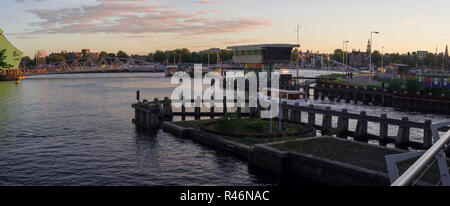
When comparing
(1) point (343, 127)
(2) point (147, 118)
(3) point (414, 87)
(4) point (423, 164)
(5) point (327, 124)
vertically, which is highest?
(4) point (423, 164)

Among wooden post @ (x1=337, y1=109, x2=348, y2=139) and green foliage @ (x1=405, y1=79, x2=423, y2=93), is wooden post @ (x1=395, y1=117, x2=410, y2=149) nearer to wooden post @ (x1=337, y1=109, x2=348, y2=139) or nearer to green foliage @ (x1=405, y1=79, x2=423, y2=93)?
wooden post @ (x1=337, y1=109, x2=348, y2=139)

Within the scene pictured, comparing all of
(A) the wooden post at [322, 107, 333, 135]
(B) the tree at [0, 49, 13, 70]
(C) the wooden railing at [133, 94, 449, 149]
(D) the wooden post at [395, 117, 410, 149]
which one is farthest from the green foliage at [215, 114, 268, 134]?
(B) the tree at [0, 49, 13, 70]

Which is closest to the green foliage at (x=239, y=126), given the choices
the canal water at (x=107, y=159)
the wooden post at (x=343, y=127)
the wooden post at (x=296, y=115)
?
the canal water at (x=107, y=159)

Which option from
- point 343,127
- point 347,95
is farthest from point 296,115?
point 347,95

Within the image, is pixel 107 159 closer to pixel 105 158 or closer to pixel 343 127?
pixel 105 158

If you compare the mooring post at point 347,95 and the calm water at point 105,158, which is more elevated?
the mooring post at point 347,95

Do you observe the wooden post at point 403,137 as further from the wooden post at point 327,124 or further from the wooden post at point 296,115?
the wooden post at point 296,115

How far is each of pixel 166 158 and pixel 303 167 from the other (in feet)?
36.5

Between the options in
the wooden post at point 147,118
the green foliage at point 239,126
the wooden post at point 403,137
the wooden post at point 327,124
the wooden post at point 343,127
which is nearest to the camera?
the wooden post at point 403,137

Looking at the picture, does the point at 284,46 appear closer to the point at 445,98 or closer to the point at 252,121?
the point at 252,121

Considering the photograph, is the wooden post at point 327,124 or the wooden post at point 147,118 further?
the wooden post at point 147,118

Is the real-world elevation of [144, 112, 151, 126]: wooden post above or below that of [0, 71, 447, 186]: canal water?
above

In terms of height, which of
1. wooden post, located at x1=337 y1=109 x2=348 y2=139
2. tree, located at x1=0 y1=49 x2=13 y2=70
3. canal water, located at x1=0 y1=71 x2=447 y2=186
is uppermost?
tree, located at x1=0 y1=49 x2=13 y2=70
